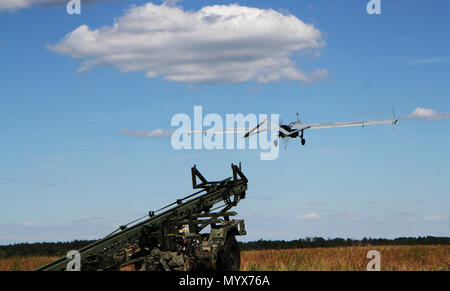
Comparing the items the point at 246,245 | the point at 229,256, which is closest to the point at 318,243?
the point at 246,245

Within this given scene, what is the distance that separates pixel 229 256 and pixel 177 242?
1.99 m

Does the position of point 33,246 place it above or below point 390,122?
below

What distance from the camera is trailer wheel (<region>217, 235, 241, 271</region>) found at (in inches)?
774

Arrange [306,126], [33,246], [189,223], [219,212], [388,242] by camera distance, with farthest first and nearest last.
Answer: [388,242], [33,246], [306,126], [219,212], [189,223]

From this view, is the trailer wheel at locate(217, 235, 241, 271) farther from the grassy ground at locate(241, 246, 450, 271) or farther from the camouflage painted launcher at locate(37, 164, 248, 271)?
the grassy ground at locate(241, 246, 450, 271)

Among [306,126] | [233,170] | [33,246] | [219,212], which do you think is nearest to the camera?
[219,212]

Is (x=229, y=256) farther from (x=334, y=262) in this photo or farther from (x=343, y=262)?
(x=334, y=262)

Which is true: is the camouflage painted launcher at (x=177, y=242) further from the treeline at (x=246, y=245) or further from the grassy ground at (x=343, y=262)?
the treeline at (x=246, y=245)

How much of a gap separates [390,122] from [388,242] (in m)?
20.0

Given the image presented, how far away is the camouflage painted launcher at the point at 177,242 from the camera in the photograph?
683 inches
